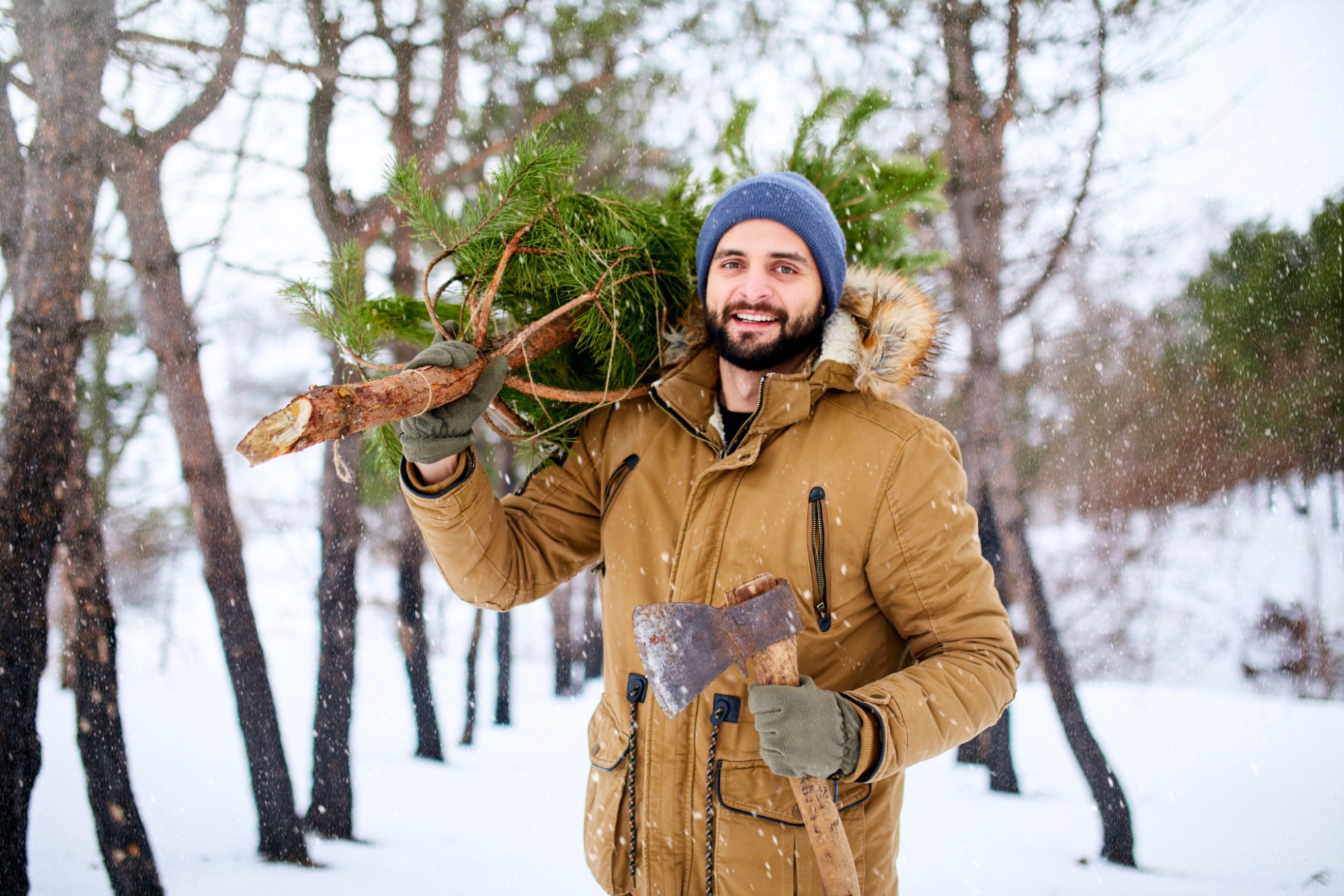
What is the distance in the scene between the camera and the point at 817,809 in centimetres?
128

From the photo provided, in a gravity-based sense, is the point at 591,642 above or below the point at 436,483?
below

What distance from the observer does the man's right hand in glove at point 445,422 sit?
4.51 ft

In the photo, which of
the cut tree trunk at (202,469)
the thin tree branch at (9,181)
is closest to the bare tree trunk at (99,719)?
the cut tree trunk at (202,469)

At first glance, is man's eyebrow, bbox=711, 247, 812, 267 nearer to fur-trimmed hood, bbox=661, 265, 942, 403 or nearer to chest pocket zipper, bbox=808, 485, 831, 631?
fur-trimmed hood, bbox=661, 265, 942, 403

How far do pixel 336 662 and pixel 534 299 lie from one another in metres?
3.21

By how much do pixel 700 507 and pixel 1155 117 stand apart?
17.0 feet

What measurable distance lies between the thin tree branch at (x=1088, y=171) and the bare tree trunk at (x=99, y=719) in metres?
5.23

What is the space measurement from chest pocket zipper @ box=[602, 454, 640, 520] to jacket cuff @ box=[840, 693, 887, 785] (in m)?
0.75

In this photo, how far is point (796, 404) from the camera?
1530 millimetres

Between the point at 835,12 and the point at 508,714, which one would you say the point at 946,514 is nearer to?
the point at 835,12

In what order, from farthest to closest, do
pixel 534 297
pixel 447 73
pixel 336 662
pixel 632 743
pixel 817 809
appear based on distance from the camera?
pixel 447 73 → pixel 336 662 → pixel 534 297 → pixel 632 743 → pixel 817 809

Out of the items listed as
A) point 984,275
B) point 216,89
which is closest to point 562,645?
point 984,275

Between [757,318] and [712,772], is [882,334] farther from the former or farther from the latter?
[712,772]

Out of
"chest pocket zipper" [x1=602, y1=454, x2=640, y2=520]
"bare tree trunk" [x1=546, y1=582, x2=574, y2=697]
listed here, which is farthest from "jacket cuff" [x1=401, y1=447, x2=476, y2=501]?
"bare tree trunk" [x1=546, y1=582, x2=574, y2=697]
